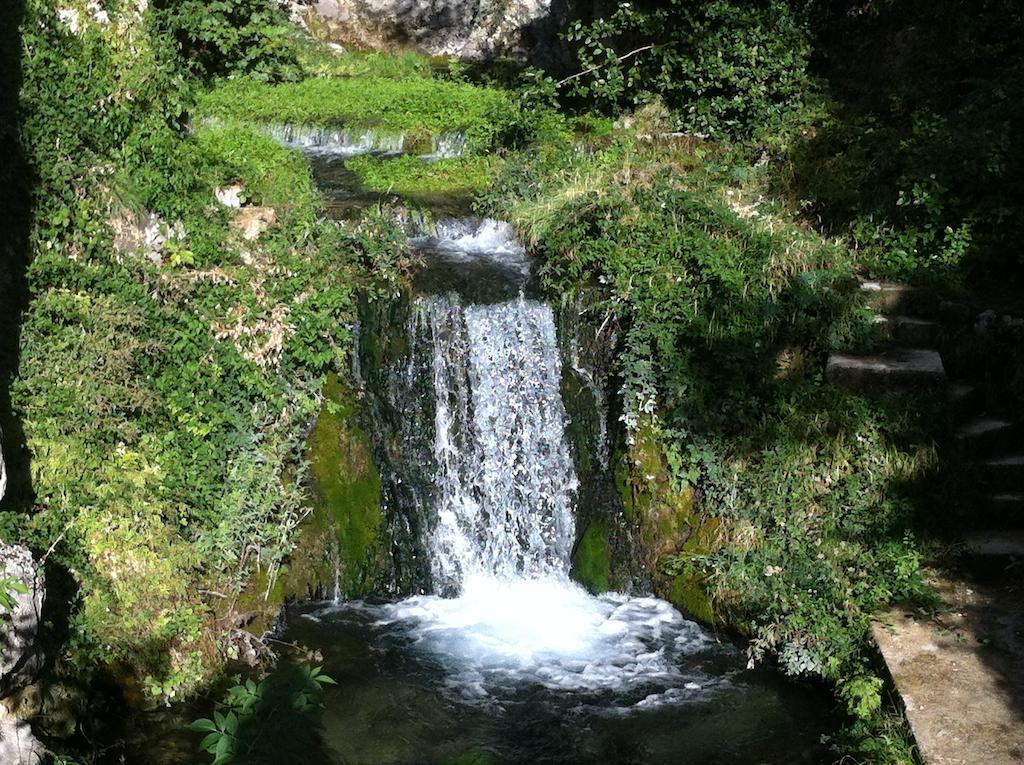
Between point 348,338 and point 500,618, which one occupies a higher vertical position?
point 348,338

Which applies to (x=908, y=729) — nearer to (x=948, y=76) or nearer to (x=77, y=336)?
(x=77, y=336)

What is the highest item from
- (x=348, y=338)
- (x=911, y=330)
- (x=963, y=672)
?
(x=348, y=338)

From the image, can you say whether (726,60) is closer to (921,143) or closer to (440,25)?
(921,143)

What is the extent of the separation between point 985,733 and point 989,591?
157 centimetres

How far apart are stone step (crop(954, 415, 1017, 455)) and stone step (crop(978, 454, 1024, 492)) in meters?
0.18

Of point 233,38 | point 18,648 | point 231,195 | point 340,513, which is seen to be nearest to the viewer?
point 18,648

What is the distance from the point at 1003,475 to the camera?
24.7ft

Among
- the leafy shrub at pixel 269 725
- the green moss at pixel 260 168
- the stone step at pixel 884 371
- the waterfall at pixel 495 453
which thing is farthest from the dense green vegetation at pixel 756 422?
the leafy shrub at pixel 269 725

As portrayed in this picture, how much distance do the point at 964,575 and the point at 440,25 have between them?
14743 millimetres

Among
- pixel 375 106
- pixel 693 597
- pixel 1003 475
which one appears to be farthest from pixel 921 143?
pixel 375 106

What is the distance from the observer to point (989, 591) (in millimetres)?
6930

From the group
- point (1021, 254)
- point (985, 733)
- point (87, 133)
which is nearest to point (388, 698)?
point (985, 733)

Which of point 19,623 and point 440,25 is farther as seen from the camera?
point 440,25

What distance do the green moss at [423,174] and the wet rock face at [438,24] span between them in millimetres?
7418
